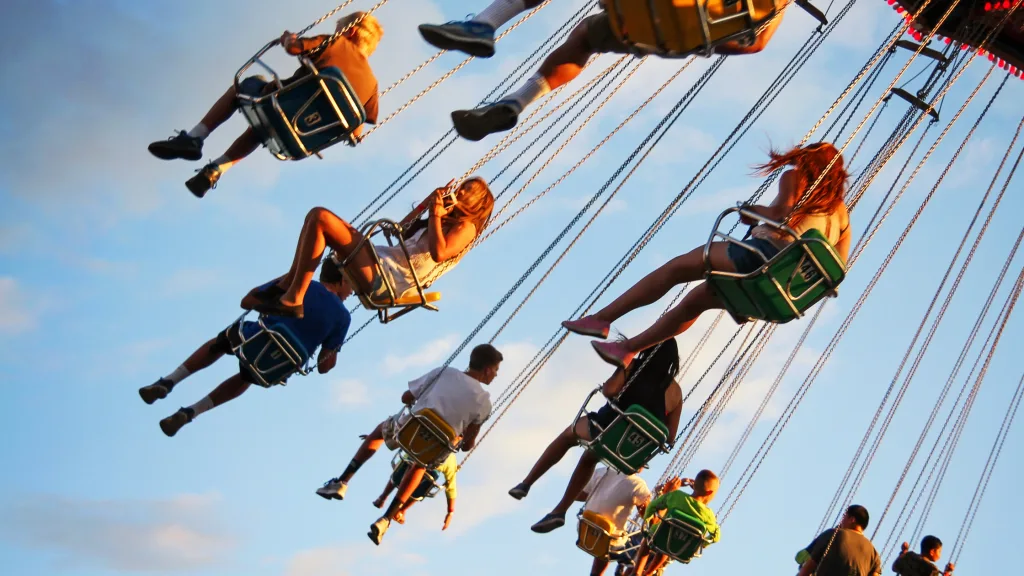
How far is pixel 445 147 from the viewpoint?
9.00 metres

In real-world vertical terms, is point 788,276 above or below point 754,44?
below

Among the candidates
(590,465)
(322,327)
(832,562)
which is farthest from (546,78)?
(832,562)

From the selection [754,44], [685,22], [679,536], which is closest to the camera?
[685,22]

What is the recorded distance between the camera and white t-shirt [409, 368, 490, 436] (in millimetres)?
9352

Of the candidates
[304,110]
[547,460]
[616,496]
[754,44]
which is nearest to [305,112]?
[304,110]

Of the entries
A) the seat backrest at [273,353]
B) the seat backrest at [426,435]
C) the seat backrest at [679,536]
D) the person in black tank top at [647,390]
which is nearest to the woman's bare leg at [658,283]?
the person in black tank top at [647,390]

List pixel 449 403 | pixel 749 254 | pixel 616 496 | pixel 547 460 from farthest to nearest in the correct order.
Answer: pixel 616 496, pixel 547 460, pixel 449 403, pixel 749 254

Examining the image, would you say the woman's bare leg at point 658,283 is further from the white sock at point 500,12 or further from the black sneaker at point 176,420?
the black sneaker at point 176,420

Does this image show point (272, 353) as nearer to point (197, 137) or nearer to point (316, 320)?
point (316, 320)

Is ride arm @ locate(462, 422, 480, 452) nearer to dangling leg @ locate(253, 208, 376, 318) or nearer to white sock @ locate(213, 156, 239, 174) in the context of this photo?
dangling leg @ locate(253, 208, 376, 318)

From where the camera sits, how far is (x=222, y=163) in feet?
27.7

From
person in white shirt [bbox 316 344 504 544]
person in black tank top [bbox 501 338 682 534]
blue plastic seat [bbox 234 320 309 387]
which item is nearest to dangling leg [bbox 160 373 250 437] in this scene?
blue plastic seat [bbox 234 320 309 387]

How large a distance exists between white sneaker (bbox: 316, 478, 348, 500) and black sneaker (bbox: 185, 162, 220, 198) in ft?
9.11

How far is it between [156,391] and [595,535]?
3.81 metres
